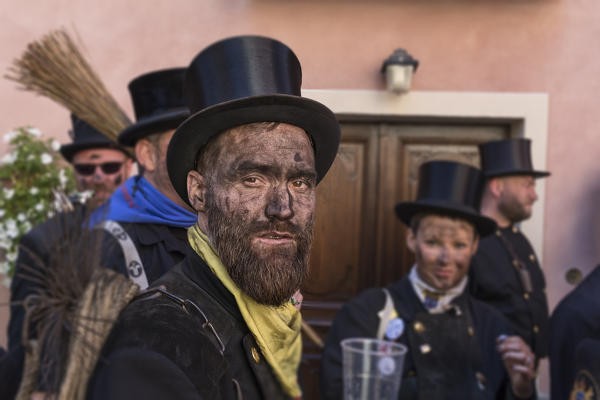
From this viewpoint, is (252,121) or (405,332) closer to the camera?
(252,121)

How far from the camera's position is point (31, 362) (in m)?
1.07

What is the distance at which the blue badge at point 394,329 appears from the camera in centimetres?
340

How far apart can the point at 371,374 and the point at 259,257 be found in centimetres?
138

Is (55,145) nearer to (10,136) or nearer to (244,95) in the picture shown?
(10,136)

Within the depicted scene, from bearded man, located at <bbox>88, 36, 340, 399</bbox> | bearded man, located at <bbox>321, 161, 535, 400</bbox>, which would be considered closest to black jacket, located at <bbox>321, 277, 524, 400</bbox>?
bearded man, located at <bbox>321, 161, 535, 400</bbox>

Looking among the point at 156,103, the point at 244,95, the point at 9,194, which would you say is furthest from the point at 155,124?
the point at 9,194

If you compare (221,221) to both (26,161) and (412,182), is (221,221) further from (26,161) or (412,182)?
(412,182)

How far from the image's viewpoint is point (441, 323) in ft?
11.3

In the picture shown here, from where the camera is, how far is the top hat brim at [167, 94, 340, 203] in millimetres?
1271

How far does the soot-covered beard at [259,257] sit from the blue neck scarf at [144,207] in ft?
1.70

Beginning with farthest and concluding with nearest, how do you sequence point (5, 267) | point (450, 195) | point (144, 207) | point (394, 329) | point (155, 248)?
point (5, 267), point (450, 195), point (394, 329), point (144, 207), point (155, 248)

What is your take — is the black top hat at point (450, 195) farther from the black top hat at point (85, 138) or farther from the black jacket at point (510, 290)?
the black top hat at point (85, 138)

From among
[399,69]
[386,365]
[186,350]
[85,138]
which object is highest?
[399,69]

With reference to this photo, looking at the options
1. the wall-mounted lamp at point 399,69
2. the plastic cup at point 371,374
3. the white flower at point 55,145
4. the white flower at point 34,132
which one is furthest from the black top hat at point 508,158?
the white flower at point 34,132
